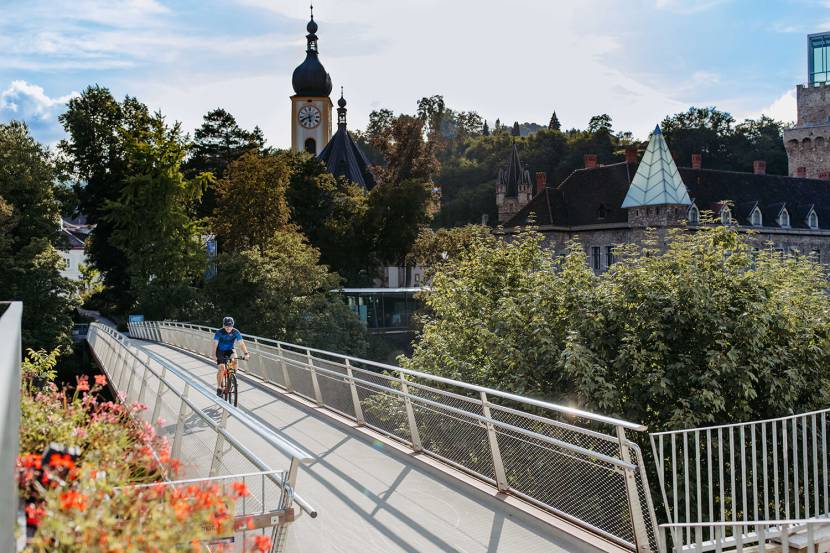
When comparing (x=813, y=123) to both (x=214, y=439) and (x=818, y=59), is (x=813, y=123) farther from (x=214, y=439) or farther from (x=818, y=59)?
(x=214, y=439)

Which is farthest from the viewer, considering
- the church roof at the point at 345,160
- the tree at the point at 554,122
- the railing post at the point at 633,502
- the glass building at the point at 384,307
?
the tree at the point at 554,122

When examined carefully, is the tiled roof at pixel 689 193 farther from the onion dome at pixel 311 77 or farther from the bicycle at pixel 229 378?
the bicycle at pixel 229 378

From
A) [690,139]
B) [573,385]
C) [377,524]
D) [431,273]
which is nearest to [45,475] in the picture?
[377,524]

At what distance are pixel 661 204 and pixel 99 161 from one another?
40072mm

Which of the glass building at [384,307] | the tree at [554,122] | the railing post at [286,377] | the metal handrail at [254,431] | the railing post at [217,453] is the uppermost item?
the tree at [554,122]

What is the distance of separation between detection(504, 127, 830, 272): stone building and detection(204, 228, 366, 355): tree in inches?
978

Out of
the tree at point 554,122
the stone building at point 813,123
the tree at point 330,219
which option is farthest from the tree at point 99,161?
the tree at point 554,122

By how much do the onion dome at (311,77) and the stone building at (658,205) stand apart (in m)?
44.8

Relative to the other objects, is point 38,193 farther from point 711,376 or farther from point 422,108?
point 422,108

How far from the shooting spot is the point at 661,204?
62312mm

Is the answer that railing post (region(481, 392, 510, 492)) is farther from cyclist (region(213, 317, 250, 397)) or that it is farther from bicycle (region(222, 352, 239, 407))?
bicycle (region(222, 352, 239, 407))

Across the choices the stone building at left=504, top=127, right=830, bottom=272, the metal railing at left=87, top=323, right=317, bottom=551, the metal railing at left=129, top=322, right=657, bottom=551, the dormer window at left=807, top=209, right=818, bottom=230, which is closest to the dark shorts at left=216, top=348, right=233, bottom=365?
the metal railing at left=129, top=322, right=657, bottom=551

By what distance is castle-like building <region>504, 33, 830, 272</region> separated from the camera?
62844 millimetres

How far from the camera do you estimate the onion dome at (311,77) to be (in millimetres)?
107125
